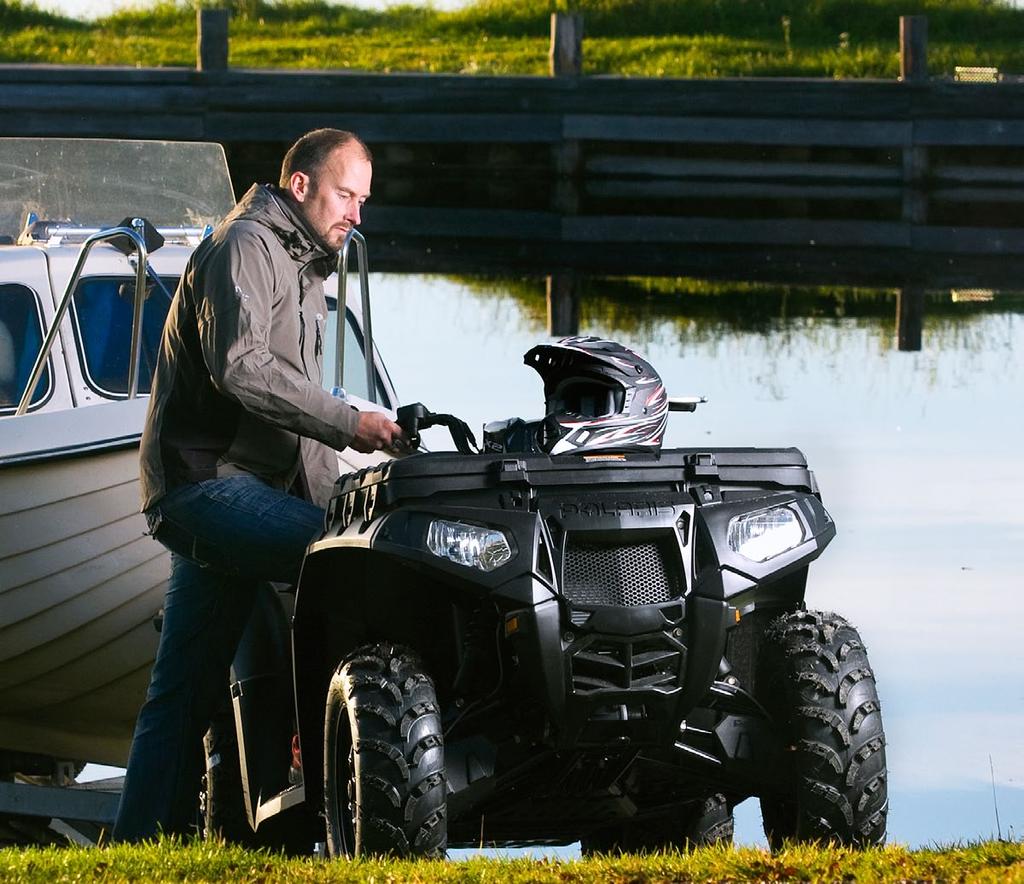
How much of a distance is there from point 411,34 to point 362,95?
12.3m

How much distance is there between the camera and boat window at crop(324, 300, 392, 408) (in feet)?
38.1

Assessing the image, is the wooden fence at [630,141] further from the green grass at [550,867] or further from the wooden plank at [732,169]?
the green grass at [550,867]

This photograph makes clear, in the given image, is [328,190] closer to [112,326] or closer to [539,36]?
[112,326]

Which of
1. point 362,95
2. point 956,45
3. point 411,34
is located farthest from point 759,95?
point 411,34

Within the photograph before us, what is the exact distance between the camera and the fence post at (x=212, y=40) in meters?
30.0

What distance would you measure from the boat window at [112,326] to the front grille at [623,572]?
5.08 meters

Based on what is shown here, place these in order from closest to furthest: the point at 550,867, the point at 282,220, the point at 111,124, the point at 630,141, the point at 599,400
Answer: the point at 550,867 → the point at 599,400 → the point at 282,220 → the point at 630,141 → the point at 111,124

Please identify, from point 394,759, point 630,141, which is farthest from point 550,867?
point 630,141

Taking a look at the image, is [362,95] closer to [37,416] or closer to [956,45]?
[956,45]

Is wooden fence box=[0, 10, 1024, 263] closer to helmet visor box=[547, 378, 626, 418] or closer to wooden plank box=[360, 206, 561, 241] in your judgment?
wooden plank box=[360, 206, 561, 241]

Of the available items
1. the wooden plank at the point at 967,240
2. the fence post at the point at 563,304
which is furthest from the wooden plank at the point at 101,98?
the wooden plank at the point at 967,240

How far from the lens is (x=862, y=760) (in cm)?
610

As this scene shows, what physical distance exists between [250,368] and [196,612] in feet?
2.71

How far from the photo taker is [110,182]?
468 inches
